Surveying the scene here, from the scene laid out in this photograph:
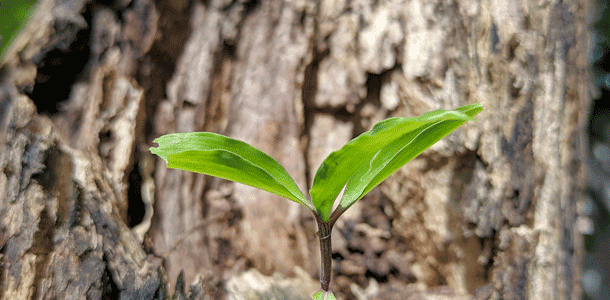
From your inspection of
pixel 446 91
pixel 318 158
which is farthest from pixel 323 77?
pixel 446 91

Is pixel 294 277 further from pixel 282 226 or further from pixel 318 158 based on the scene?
pixel 318 158

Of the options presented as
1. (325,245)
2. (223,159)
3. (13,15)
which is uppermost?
(223,159)

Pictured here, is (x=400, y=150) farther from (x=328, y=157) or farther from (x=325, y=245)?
(x=325, y=245)

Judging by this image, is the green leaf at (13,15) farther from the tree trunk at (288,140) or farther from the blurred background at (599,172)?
the blurred background at (599,172)

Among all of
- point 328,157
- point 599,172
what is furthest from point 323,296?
point 599,172

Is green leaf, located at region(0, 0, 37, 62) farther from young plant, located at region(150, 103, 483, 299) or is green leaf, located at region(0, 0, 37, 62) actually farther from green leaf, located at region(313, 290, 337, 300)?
green leaf, located at region(313, 290, 337, 300)

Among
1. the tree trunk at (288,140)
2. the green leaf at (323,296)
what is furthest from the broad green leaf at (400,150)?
the tree trunk at (288,140)
